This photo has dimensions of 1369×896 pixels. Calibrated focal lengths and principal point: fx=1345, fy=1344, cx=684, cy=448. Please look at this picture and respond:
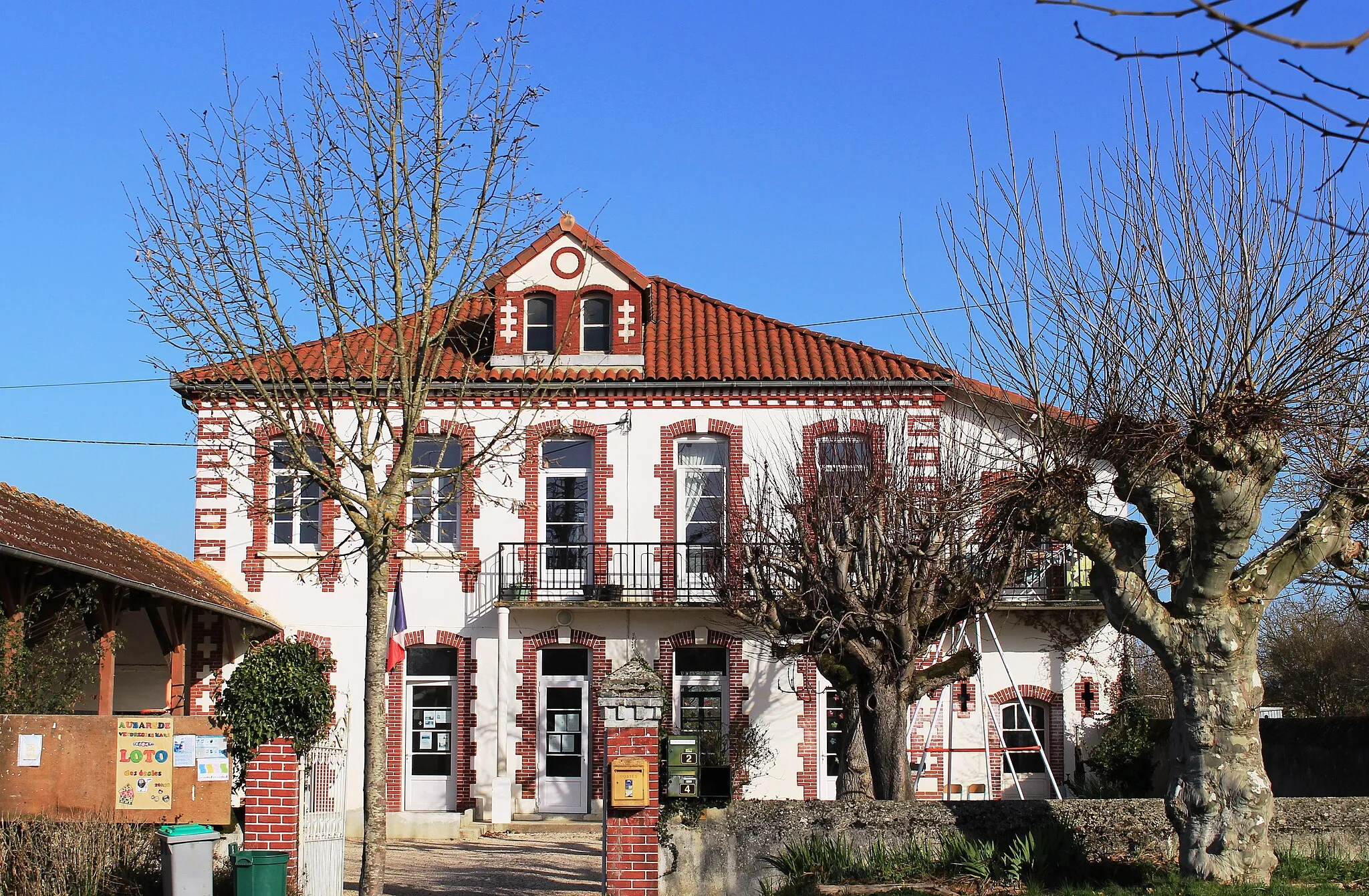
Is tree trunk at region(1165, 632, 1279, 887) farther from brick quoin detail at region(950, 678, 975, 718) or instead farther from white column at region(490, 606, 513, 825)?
white column at region(490, 606, 513, 825)

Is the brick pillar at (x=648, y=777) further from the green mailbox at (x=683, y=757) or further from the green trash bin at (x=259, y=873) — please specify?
the green trash bin at (x=259, y=873)

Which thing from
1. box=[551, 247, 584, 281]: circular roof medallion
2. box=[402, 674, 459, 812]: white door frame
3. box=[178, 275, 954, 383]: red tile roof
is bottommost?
box=[402, 674, 459, 812]: white door frame

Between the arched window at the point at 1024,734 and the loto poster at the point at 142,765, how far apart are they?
13.2 m

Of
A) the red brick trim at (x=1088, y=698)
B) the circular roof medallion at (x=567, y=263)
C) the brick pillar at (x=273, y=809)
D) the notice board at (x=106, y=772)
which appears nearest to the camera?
the brick pillar at (x=273, y=809)

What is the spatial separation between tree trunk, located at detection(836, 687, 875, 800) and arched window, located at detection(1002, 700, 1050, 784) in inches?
195

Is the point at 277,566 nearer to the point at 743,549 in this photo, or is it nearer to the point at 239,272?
the point at 743,549

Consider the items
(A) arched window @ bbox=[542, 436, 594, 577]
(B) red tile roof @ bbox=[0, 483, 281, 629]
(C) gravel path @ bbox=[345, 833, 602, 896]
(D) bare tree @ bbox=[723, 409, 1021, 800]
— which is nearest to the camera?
(B) red tile roof @ bbox=[0, 483, 281, 629]

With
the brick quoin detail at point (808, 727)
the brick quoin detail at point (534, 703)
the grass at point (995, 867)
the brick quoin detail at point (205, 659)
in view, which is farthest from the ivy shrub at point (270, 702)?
the brick quoin detail at point (808, 727)

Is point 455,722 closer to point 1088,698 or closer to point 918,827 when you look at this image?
point 1088,698

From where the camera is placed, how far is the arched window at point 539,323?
862 inches

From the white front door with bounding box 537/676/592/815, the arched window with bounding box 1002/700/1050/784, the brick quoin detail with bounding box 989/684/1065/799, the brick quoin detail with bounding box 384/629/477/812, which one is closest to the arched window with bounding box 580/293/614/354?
the brick quoin detail with bounding box 384/629/477/812

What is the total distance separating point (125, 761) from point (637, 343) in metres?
11.7

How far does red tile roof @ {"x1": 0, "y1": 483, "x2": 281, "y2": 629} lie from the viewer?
43.2 ft

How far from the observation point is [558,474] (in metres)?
21.7
